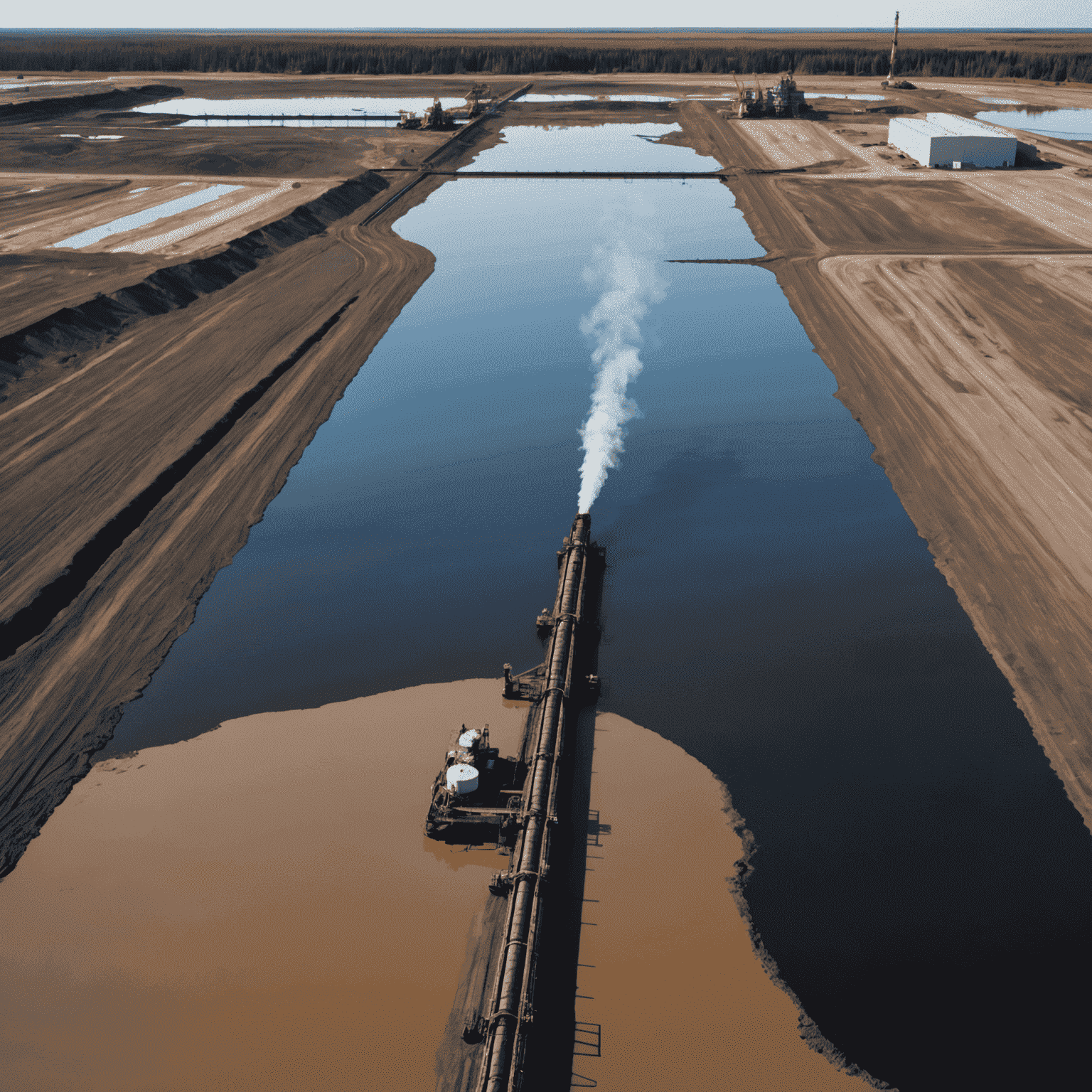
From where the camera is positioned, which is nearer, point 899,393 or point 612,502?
point 612,502

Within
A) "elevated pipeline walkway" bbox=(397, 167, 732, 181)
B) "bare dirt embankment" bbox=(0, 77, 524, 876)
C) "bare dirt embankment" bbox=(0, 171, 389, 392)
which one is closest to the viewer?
"bare dirt embankment" bbox=(0, 77, 524, 876)

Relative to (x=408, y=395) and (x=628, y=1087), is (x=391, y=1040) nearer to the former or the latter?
(x=628, y=1087)

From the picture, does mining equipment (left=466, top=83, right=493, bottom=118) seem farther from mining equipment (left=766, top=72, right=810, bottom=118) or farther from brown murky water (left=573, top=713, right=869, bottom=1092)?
brown murky water (left=573, top=713, right=869, bottom=1092)

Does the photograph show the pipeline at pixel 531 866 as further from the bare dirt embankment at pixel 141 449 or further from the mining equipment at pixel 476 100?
the mining equipment at pixel 476 100

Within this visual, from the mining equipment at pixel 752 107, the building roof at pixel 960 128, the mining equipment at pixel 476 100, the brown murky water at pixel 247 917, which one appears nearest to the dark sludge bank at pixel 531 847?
the brown murky water at pixel 247 917

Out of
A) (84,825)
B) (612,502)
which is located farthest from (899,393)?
(84,825)

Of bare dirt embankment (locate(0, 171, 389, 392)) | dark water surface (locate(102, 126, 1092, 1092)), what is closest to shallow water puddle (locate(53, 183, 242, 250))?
bare dirt embankment (locate(0, 171, 389, 392))
